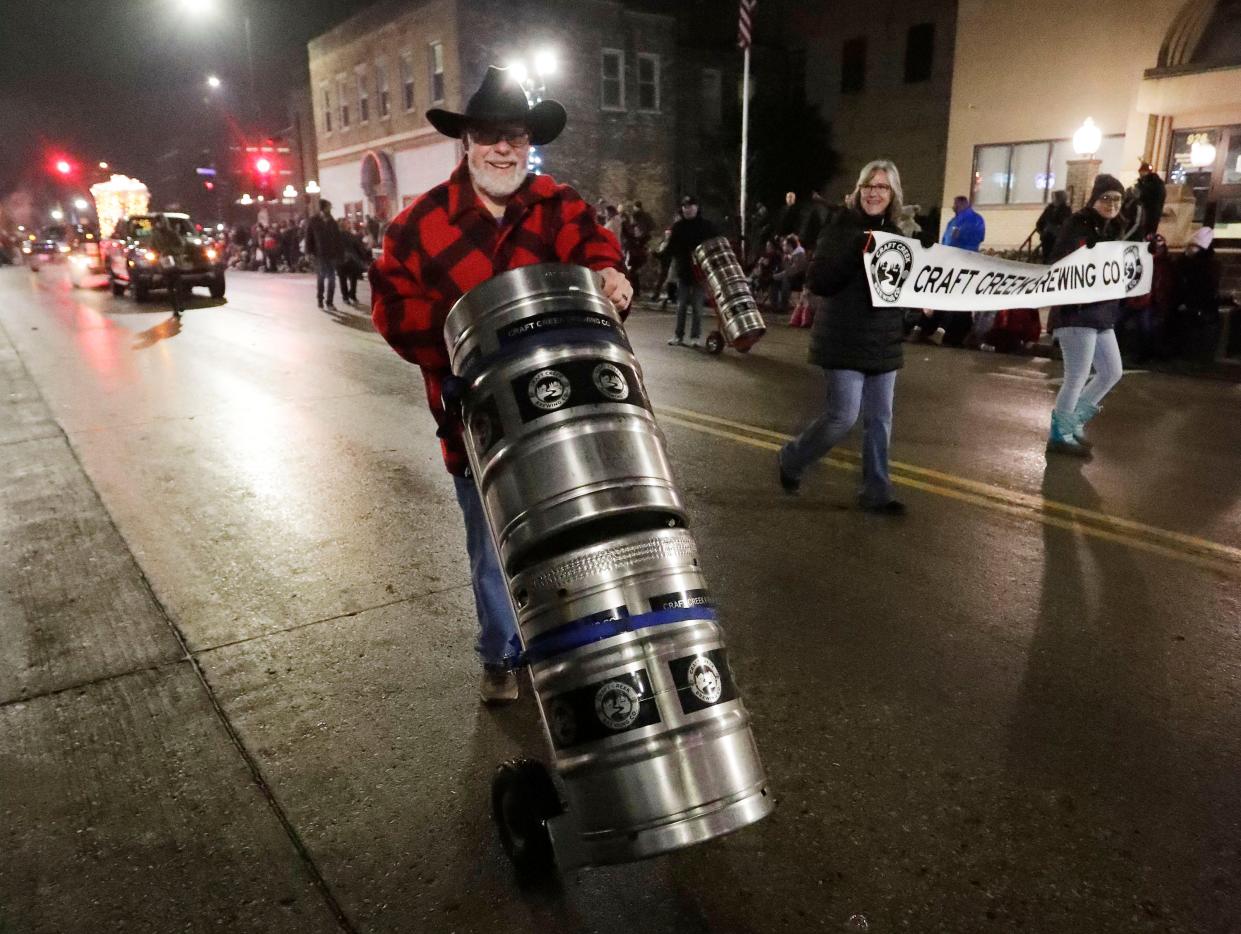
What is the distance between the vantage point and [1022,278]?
698cm

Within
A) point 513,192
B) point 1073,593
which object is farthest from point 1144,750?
point 513,192

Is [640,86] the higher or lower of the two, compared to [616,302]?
higher

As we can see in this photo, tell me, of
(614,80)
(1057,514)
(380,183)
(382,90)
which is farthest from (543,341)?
(382,90)

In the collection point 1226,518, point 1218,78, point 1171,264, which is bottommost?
point 1226,518

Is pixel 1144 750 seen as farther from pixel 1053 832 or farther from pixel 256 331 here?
pixel 256 331

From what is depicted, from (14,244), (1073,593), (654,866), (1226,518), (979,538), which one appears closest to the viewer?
(654,866)

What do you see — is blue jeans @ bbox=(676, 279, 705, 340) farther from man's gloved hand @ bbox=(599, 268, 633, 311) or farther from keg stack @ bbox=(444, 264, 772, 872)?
keg stack @ bbox=(444, 264, 772, 872)

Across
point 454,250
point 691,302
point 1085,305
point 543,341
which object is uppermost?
point 454,250

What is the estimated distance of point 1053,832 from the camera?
2.65 metres

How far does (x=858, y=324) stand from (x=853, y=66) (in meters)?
28.5

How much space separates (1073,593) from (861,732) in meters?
1.74

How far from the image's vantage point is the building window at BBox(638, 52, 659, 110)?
107ft

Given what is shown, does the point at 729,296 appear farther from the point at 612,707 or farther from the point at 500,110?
the point at 612,707

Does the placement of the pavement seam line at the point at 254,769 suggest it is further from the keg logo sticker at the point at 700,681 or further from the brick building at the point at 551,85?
the brick building at the point at 551,85
